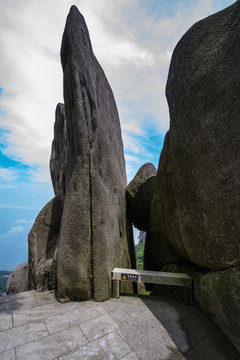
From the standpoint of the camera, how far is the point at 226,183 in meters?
2.74

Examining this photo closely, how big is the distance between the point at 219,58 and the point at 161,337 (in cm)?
454

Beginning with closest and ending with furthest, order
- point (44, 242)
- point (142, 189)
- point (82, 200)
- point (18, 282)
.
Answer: point (82, 200) → point (44, 242) → point (18, 282) → point (142, 189)

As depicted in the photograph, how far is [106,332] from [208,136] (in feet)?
11.6

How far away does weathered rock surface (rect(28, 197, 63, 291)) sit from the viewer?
191 inches

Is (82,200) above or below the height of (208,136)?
below

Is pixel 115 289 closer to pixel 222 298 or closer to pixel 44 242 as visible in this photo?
pixel 222 298

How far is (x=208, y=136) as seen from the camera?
Answer: 3.06 m

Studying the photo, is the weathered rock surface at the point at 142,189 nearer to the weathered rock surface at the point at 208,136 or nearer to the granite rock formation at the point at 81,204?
the granite rock formation at the point at 81,204

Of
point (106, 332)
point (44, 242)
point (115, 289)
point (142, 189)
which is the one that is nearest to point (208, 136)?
point (106, 332)

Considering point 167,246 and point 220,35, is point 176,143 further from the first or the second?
point 167,246

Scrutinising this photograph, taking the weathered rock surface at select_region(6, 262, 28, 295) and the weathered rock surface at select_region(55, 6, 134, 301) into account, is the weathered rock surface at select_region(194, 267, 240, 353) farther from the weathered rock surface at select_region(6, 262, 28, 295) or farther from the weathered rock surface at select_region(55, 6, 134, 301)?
the weathered rock surface at select_region(6, 262, 28, 295)

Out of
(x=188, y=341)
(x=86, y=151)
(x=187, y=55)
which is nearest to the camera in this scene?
(x=188, y=341)

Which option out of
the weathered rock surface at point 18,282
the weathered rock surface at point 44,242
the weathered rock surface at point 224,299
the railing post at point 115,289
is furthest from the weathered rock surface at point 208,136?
the weathered rock surface at point 18,282

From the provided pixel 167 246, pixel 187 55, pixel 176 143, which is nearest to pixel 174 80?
pixel 187 55
